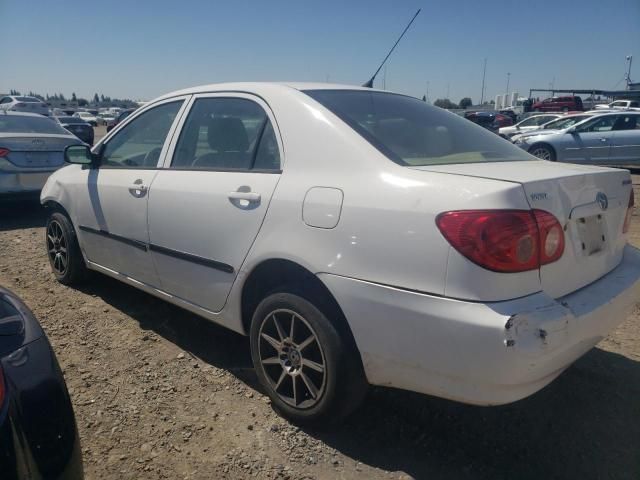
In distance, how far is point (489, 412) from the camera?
264cm

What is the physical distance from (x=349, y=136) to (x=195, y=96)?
53.2 inches

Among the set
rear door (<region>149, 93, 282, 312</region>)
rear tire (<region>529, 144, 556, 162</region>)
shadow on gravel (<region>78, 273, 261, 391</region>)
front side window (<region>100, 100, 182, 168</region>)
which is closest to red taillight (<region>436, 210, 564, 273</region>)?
rear door (<region>149, 93, 282, 312</region>)

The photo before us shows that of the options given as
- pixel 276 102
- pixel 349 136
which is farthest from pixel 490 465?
pixel 276 102

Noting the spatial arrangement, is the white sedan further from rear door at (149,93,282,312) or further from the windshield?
the windshield

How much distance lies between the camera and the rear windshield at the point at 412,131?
Answer: 7.83 ft

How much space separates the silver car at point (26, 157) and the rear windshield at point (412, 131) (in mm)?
5506

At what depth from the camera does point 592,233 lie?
2223 mm

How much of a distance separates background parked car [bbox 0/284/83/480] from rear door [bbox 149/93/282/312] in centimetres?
109

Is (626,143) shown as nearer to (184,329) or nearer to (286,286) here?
(184,329)

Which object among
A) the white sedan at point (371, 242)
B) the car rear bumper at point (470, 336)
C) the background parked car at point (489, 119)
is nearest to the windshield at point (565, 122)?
the background parked car at point (489, 119)

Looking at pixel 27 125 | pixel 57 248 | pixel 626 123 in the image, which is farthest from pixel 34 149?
pixel 626 123

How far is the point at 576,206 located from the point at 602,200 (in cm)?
26

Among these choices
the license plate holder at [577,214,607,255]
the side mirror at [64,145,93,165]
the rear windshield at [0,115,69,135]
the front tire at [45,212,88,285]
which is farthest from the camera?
the rear windshield at [0,115,69,135]

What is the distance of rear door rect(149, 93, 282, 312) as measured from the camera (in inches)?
102
